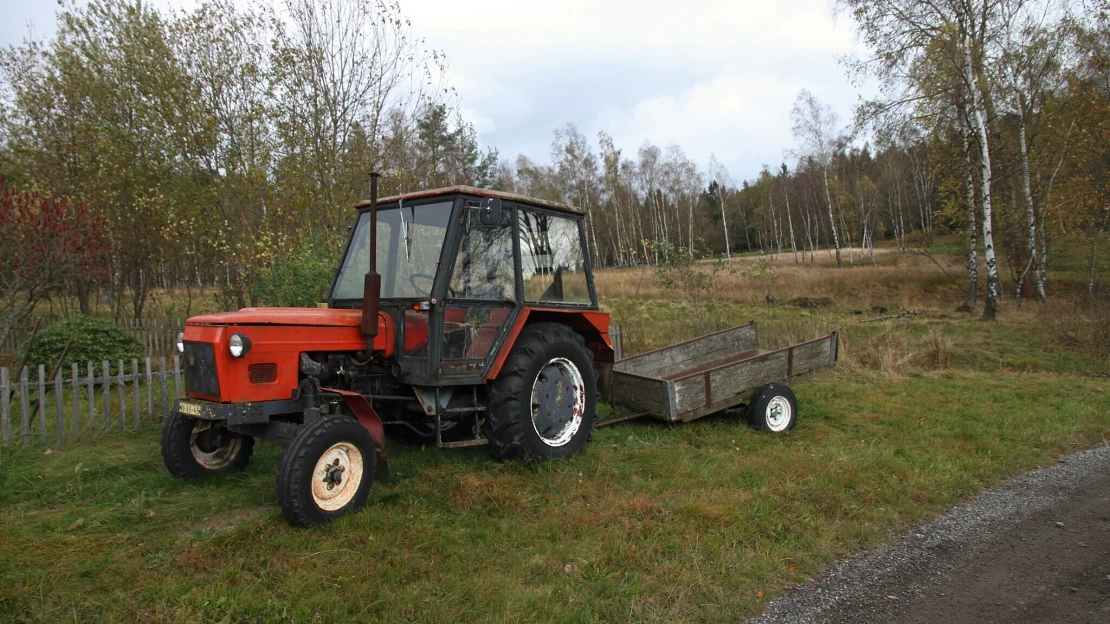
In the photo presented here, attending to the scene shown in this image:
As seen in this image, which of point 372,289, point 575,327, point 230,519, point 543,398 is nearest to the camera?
point 230,519

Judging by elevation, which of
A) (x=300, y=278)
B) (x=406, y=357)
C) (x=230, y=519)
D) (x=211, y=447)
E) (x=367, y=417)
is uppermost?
(x=300, y=278)

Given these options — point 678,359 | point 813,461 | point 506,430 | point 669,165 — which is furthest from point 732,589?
point 669,165

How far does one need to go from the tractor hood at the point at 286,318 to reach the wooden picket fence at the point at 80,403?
2.43 meters

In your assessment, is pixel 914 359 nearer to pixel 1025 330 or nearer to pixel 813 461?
pixel 1025 330

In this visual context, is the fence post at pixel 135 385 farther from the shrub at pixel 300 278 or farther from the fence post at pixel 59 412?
the shrub at pixel 300 278

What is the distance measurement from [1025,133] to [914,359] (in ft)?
43.8

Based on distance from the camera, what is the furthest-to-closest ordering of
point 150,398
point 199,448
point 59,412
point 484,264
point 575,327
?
1. point 150,398
2. point 59,412
3. point 575,327
4. point 484,264
5. point 199,448

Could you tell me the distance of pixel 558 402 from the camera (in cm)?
501

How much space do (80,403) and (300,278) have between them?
321 centimetres

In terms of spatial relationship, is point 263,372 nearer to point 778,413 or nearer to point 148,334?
point 778,413

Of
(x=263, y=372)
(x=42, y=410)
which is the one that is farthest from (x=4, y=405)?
(x=263, y=372)

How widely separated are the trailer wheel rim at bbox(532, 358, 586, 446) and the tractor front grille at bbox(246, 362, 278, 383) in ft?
5.81

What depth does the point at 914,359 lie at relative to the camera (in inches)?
400

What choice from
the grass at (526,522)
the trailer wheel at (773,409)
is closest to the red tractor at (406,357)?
the grass at (526,522)
